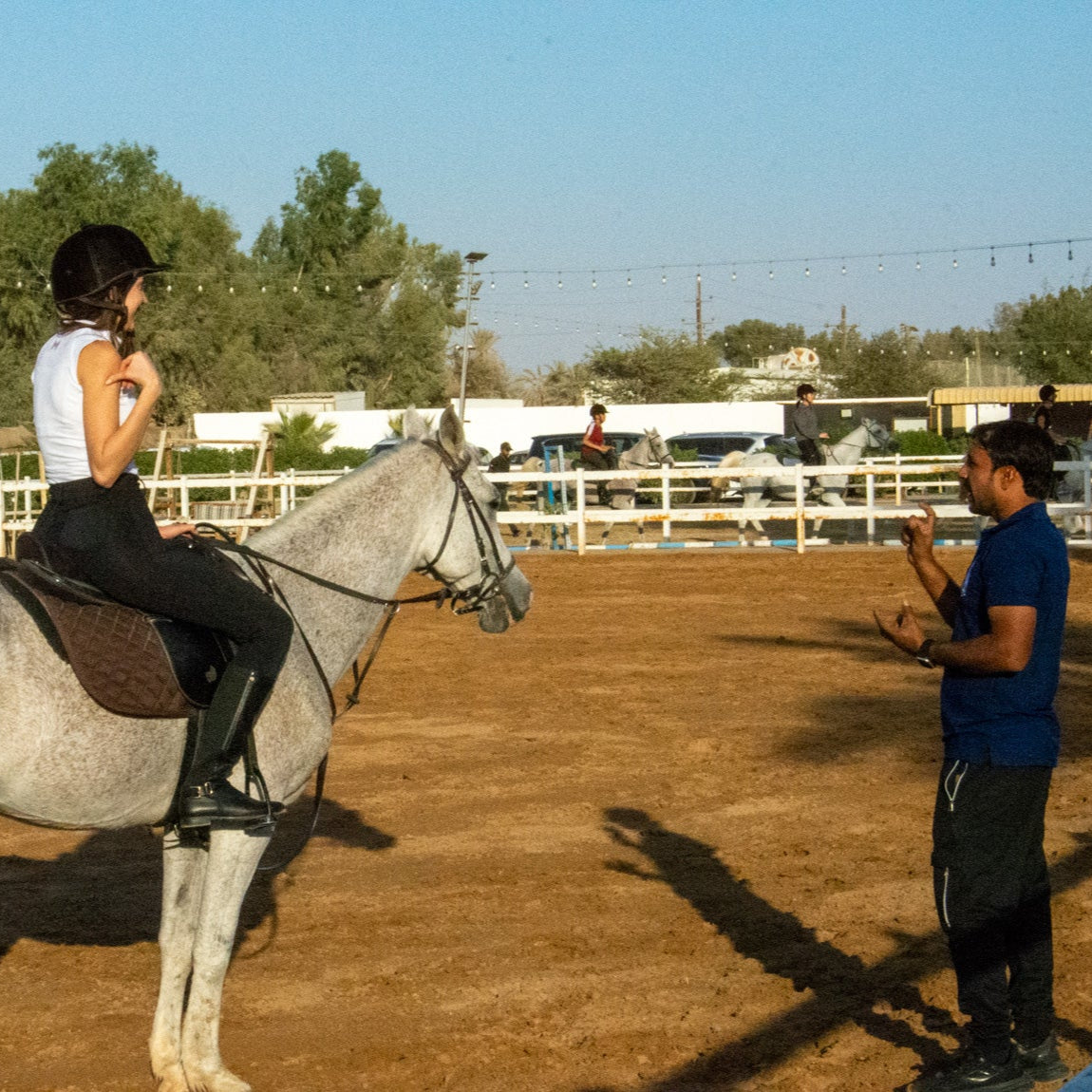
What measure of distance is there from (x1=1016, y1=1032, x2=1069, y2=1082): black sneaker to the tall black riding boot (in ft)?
8.28

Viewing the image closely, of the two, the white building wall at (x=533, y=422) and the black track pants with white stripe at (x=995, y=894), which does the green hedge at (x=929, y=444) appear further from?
the black track pants with white stripe at (x=995, y=894)

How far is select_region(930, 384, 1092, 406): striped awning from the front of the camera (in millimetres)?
50312

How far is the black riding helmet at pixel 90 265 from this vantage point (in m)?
4.16

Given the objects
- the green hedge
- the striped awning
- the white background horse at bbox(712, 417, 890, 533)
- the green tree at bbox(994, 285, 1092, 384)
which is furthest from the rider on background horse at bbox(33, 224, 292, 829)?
the green tree at bbox(994, 285, 1092, 384)

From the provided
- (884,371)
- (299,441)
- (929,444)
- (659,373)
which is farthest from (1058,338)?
(299,441)

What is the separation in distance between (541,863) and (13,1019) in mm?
2665

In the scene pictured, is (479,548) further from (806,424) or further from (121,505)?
(806,424)

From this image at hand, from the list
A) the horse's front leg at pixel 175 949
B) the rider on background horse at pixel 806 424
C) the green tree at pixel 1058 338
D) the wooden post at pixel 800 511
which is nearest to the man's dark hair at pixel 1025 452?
the horse's front leg at pixel 175 949

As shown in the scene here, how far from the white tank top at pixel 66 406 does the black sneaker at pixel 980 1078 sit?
3.23 m

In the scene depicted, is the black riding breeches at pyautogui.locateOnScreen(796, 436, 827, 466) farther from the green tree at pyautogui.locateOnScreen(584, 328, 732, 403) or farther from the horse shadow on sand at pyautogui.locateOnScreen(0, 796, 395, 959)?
the green tree at pyautogui.locateOnScreen(584, 328, 732, 403)

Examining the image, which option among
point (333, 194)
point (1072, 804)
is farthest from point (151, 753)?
point (333, 194)

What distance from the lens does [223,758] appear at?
438 cm

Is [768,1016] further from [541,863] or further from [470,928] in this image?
[541,863]

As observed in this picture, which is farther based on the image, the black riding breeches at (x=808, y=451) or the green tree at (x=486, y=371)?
the green tree at (x=486, y=371)
